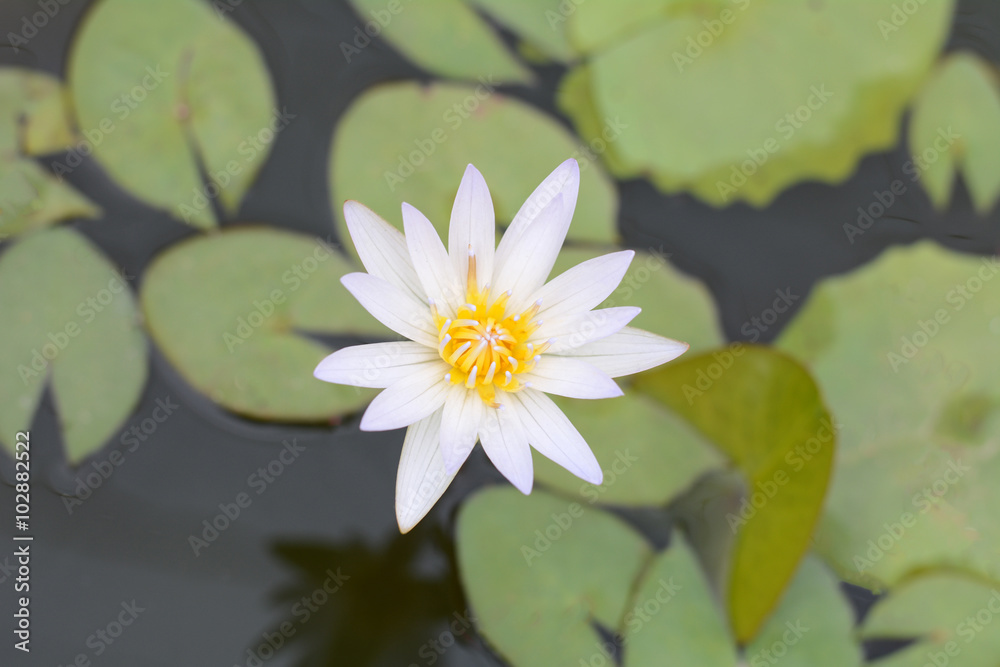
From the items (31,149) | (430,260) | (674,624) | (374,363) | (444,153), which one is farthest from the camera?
(444,153)

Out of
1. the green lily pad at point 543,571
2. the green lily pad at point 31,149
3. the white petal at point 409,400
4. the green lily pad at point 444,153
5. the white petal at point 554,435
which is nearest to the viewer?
the white petal at point 409,400

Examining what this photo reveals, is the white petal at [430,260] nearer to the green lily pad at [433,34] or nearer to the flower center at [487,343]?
the flower center at [487,343]

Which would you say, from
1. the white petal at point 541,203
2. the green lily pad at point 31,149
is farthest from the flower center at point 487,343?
the green lily pad at point 31,149

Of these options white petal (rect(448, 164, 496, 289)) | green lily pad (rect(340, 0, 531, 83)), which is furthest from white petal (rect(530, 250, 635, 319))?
green lily pad (rect(340, 0, 531, 83))

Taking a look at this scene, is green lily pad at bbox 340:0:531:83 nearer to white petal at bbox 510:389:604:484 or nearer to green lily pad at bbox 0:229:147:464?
green lily pad at bbox 0:229:147:464

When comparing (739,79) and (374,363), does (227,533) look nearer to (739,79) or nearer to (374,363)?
(374,363)

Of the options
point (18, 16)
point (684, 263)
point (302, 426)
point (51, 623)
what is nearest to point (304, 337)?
point (302, 426)

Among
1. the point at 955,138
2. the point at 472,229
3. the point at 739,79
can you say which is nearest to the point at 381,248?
the point at 472,229
